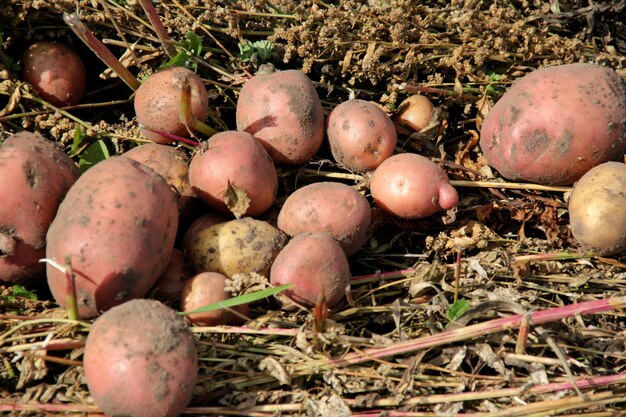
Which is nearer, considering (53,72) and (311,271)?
(311,271)

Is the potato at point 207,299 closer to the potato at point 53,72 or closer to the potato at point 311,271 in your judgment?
the potato at point 311,271

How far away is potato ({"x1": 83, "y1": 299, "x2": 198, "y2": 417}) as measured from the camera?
1.53 metres

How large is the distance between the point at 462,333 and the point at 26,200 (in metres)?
1.42

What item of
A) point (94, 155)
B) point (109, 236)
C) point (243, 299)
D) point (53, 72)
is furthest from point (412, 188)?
point (53, 72)

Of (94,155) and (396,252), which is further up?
(94,155)

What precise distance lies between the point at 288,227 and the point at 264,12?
113 centimetres

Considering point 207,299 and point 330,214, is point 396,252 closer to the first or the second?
point 330,214

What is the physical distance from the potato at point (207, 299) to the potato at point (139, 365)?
24cm

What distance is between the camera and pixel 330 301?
193 centimetres

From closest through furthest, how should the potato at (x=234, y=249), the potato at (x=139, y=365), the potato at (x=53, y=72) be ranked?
the potato at (x=139, y=365) < the potato at (x=234, y=249) < the potato at (x=53, y=72)

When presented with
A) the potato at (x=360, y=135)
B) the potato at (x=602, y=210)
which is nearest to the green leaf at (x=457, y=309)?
the potato at (x=602, y=210)

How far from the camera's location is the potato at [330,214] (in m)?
2.07

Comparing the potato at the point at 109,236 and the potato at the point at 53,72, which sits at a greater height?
the potato at the point at 53,72

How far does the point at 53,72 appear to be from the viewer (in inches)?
96.4
